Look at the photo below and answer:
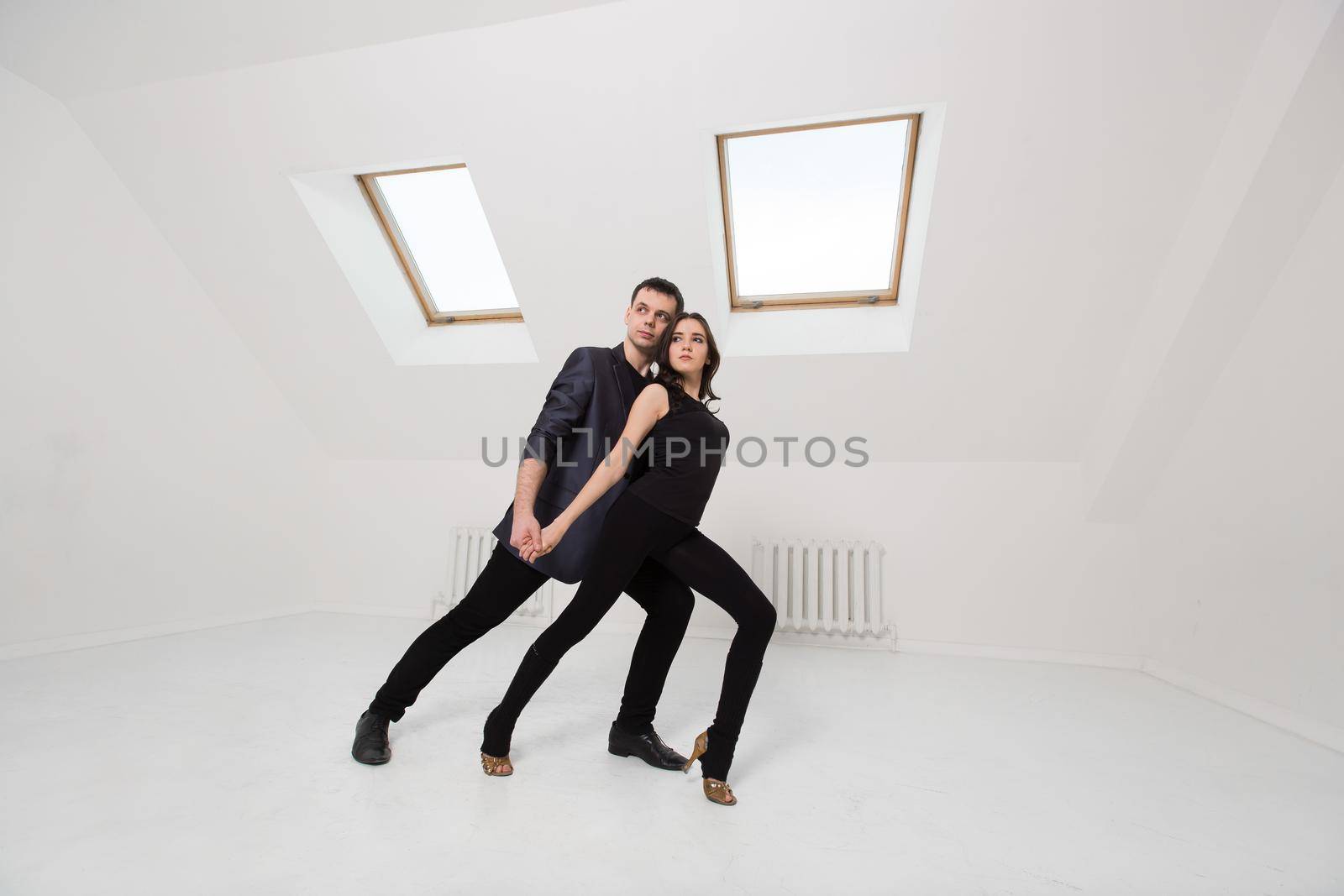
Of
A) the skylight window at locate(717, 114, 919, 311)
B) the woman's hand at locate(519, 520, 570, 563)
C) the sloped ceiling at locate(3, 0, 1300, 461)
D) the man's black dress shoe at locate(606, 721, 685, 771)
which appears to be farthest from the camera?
the skylight window at locate(717, 114, 919, 311)

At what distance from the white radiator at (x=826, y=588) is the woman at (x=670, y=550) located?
2.17 metres

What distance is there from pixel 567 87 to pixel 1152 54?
6.97 ft

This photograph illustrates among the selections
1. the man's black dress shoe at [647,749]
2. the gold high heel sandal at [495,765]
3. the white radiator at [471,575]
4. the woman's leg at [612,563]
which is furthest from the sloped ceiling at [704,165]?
the gold high heel sandal at [495,765]

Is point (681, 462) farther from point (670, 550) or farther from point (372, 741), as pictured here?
point (372, 741)

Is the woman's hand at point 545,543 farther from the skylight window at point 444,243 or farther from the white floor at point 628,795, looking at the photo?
the skylight window at point 444,243

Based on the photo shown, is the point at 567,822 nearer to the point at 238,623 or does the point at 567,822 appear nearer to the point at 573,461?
the point at 573,461

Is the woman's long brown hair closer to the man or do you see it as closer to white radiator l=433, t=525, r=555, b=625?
the man

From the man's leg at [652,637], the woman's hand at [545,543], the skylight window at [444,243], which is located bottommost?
the man's leg at [652,637]

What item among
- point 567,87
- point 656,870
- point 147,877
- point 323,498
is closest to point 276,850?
point 147,877

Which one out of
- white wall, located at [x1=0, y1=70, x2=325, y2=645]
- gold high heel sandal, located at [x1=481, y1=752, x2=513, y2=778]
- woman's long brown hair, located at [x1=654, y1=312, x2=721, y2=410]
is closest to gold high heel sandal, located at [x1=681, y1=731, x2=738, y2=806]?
gold high heel sandal, located at [x1=481, y1=752, x2=513, y2=778]

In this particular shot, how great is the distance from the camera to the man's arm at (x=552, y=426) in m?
1.69

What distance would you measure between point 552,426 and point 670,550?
0.44 metres

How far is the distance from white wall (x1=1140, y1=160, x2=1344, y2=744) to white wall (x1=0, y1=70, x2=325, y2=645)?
495cm

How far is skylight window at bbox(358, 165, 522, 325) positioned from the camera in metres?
3.66
